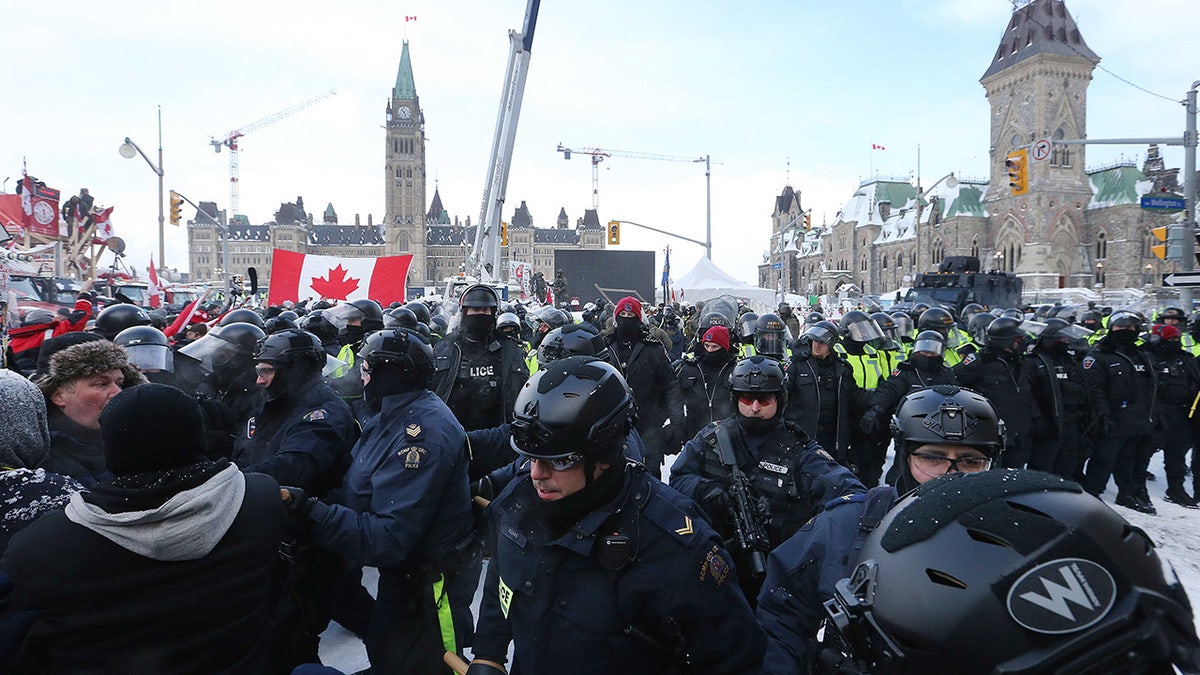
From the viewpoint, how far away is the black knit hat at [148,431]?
1.85 m

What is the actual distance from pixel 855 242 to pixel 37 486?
95657mm

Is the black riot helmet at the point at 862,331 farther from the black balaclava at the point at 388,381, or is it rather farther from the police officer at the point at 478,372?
the black balaclava at the point at 388,381

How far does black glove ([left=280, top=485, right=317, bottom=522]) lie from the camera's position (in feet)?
7.70

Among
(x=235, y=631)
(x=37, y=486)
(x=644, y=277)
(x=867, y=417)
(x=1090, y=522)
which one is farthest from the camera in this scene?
(x=644, y=277)

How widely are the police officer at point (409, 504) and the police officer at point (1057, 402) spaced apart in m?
7.00

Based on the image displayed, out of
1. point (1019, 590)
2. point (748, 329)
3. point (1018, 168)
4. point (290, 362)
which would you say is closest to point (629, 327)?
point (748, 329)

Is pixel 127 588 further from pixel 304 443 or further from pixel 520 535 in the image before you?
pixel 304 443

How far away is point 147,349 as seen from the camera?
441 cm

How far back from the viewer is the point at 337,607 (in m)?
4.10

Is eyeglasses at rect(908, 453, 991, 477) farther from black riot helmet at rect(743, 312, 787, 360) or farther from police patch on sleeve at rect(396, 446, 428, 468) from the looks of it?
Result: black riot helmet at rect(743, 312, 787, 360)

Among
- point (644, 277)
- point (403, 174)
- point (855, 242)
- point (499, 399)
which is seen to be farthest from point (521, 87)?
point (403, 174)

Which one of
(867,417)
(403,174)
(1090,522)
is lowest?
(867,417)

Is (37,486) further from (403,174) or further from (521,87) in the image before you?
(403,174)

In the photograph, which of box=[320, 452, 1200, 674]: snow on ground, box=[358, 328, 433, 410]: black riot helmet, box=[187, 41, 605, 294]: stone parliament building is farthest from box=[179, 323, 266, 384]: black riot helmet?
box=[187, 41, 605, 294]: stone parliament building
